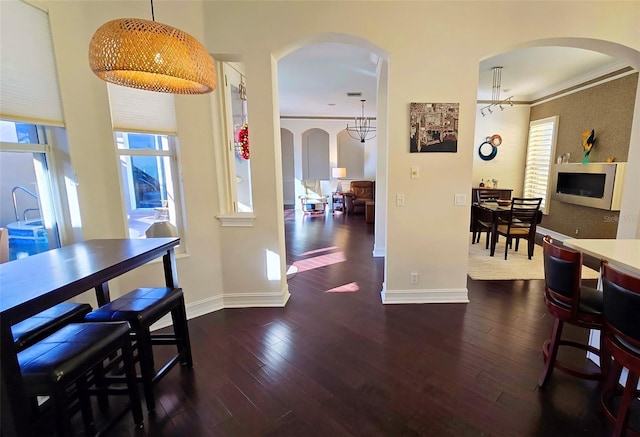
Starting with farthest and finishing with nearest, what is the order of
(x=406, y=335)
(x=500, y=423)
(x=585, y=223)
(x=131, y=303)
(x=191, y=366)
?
(x=585, y=223), (x=406, y=335), (x=191, y=366), (x=131, y=303), (x=500, y=423)

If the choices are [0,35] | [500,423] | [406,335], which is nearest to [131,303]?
[0,35]

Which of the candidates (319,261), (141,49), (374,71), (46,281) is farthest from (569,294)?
(374,71)

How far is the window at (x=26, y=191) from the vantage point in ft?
6.43

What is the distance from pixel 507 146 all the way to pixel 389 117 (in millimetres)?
5765

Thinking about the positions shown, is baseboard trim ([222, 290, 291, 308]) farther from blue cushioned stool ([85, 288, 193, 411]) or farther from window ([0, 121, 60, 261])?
window ([0, 121, 60, 261])

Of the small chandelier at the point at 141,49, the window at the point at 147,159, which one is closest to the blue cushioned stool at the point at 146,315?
the window at the point at 147,159

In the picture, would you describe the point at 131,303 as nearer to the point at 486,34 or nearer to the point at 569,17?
the point at 486,34

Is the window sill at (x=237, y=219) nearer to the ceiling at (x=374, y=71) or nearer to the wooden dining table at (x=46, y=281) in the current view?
the wooden dining table at (x=46, y=281)

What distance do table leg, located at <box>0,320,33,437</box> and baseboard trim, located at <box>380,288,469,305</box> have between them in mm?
2809

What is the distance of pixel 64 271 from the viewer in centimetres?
151

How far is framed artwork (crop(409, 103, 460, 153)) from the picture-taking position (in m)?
2.96

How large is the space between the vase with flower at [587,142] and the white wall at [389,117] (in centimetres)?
283

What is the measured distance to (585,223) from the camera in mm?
5383

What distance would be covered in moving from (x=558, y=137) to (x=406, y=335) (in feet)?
19.6
